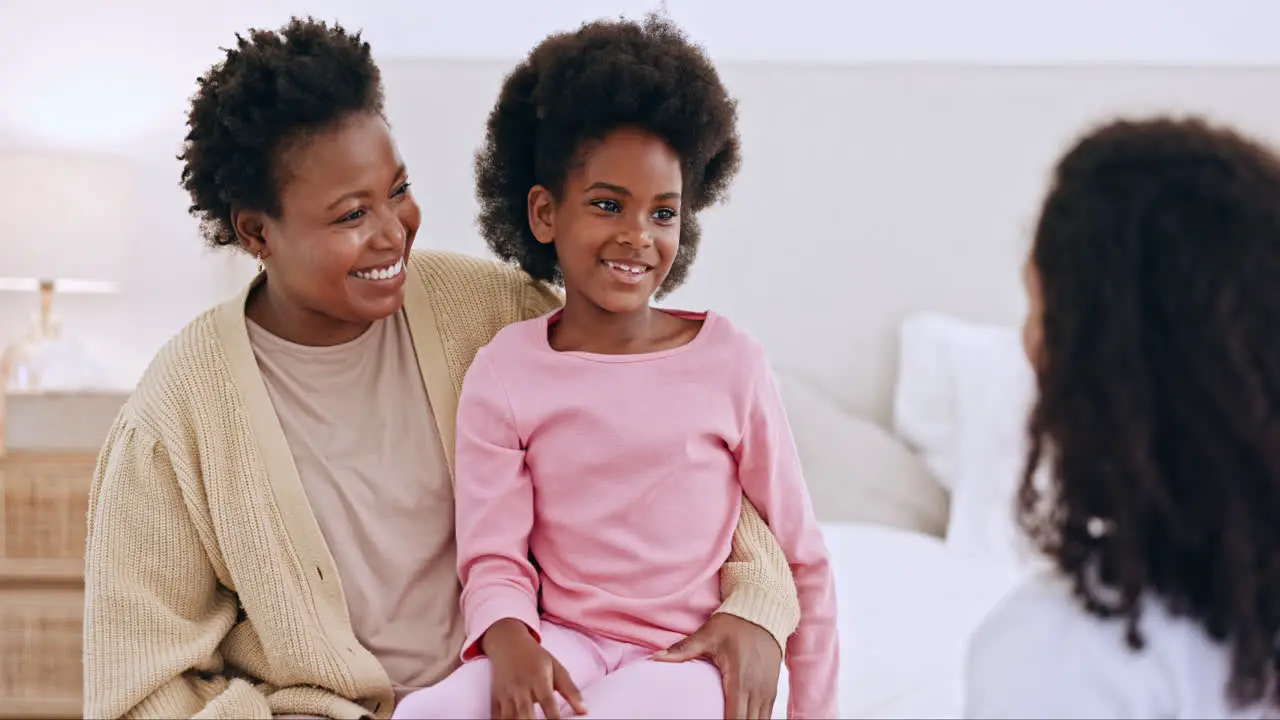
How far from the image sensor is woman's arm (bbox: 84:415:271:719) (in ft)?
4.15

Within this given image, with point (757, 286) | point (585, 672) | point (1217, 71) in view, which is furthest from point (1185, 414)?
point (1217, 71)

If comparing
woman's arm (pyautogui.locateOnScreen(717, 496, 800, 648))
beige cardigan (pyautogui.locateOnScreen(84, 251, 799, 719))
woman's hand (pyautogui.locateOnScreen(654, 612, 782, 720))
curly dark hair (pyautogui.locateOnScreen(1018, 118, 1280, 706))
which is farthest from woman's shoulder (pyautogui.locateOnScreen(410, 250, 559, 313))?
curly dark hair (pyautogui.locateOnScreen(1018, 118, 1280, 706))

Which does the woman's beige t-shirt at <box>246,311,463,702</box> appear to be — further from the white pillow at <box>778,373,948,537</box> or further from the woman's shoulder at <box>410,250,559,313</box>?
the white pillow at <box>778,373,948,537</box>

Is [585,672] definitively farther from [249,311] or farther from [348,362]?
[249,311]

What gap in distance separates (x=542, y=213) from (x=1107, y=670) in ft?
2.51

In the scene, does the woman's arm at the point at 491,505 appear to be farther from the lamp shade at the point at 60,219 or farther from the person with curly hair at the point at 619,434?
the lamp shade at the point at 60,219

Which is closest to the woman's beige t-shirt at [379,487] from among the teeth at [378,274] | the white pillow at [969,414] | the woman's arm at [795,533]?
the teeth at [378,274]

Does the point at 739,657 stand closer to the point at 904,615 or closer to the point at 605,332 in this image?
the point at 605,332

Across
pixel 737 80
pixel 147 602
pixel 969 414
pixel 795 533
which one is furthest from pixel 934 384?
pixel 147 602

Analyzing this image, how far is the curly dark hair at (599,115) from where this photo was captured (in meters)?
1.29

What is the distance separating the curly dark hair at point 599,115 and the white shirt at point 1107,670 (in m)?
0.65

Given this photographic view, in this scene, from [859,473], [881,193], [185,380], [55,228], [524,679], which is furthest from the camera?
[881,193]

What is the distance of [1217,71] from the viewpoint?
274 cm

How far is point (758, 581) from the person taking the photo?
123 cm
